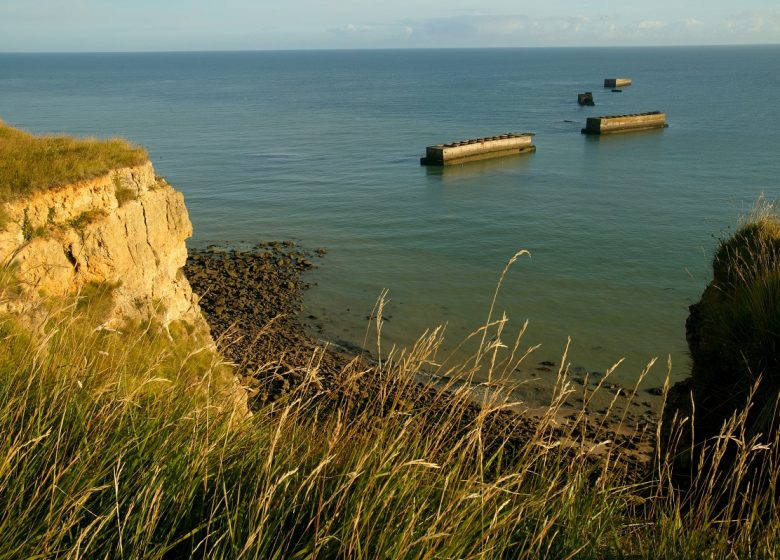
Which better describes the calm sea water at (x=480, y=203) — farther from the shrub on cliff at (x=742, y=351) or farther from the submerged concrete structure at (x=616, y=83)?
the submerged concrete structure at (x=616, y=83)

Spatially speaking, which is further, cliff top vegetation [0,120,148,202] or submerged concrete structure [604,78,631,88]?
submerged concrete structure [604,78,631,88]

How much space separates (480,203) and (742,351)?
1431 inches

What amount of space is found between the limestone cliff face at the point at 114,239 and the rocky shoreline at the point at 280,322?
2.72 meters

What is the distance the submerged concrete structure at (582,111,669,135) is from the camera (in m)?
70.2

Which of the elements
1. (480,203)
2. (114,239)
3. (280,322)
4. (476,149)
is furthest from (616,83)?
(114,239)

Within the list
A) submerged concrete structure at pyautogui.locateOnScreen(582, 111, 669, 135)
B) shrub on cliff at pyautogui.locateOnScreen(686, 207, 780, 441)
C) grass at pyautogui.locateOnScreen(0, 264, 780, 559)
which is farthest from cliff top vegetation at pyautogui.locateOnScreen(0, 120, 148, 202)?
submerged concrete structure at pyautogui.locateOnScreen(582, 111, 669, 135)

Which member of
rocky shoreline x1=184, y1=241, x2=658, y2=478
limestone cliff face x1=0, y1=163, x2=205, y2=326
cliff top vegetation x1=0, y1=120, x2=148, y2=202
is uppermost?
cliff top vegetation x1=0, y1=120, x2=148, y2=202

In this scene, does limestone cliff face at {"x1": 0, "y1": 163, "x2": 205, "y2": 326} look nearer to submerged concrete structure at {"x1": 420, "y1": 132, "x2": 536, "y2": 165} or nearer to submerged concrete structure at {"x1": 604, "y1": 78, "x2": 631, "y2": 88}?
submerged concrete structure at {"x1": 420, "y1": 132, "x2": 536, "y2": 165}

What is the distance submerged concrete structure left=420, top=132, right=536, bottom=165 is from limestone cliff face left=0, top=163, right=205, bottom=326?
39.7m

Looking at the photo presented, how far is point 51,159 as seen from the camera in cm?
1341

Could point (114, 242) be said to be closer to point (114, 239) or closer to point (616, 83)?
point (114, 239)

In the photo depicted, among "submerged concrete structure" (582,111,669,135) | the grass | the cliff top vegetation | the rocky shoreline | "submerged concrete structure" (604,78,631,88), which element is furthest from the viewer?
"submerged concrete structure" (604,78,631,88)

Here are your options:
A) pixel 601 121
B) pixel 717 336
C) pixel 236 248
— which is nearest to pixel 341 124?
pixel 601 121

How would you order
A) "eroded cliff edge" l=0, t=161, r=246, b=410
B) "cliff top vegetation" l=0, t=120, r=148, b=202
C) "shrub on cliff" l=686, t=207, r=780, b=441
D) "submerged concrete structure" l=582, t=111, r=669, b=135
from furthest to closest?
"submerged concrete structure" l=582, t=111, r=669, b=135
"cliff top vegetation" l=0, t=120, r=148, b=202
"eroded cliff edge" l=0, t=161, r=246, b=410
"shrub on cliff" l=686, t=207, r=780, b=441
